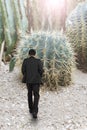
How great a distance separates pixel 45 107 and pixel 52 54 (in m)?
1.13

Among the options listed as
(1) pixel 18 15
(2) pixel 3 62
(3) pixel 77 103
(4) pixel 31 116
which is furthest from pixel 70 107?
(1) pixel 18 15

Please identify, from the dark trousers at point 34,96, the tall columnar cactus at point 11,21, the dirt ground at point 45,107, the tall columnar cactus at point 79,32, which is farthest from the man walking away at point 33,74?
the tall columnar cactus at point 11,21

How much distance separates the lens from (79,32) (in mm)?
9219

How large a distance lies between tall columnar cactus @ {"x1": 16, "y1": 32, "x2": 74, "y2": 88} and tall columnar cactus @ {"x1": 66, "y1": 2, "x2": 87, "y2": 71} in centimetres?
130

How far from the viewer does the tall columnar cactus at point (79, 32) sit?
9.19m

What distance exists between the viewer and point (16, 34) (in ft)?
32.1

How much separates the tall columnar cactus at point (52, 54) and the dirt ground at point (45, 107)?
0.27 m

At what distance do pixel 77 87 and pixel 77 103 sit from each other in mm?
802

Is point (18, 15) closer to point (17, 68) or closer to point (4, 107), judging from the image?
point (17, 68)

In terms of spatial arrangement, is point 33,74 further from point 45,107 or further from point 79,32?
point 79,32

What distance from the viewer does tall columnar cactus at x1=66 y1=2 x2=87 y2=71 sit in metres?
9.19

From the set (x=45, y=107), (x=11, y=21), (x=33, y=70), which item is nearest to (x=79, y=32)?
(x=11, y=21)

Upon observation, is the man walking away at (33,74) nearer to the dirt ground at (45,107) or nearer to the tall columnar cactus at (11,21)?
the dirt ground at (45,107)

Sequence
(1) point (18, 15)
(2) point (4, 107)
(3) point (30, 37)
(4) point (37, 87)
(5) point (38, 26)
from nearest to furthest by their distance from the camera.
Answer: (4) point (37, 87) → (2) point (4, 107) → (3) point (30, 37) → (1) point (18, 15) → (5) point (38, 26)
